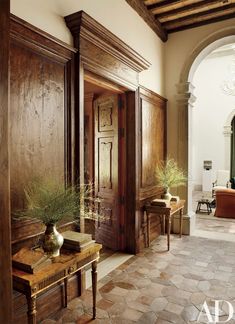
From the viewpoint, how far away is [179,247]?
4336 mm

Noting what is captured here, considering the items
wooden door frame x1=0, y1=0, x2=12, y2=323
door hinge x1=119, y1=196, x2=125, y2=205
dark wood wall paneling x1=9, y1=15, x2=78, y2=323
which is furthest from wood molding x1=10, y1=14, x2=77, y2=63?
door hinge x1=119, y1=196, x2=125, y2=205

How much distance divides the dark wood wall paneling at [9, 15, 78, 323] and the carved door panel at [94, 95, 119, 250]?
4.84 ft

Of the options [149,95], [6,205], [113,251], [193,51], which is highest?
[193,51]

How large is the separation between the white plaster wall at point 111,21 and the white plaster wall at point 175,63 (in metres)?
0.15

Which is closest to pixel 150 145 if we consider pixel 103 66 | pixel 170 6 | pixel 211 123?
pixel 103 66

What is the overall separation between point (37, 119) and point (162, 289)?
2255mm

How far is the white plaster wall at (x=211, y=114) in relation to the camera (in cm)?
1106

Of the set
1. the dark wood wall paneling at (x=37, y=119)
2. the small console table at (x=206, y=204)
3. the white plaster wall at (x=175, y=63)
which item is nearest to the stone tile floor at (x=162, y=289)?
the dark wood wall paneling at (x=37, y=119)

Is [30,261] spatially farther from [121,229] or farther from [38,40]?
[121,229]

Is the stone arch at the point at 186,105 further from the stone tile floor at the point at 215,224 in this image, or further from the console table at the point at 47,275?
the console table at the point at 47,275

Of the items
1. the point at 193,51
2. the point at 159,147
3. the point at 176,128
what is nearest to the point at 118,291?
the point at 159,147

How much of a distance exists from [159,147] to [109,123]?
1.21 meters

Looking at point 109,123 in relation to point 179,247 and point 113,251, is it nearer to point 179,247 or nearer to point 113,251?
point 113,251

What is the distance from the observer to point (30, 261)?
1897 mm
